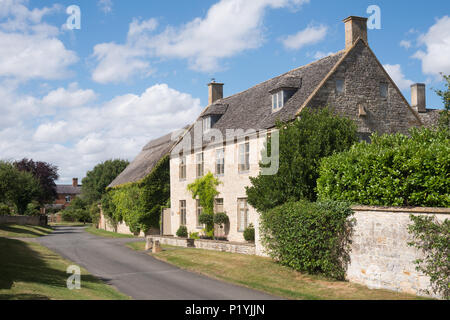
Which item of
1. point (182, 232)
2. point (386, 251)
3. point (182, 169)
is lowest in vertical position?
point (182, 232)

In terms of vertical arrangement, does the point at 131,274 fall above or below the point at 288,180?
below

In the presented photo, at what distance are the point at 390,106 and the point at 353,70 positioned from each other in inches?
126

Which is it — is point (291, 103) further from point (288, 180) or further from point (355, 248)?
point (355, 248)

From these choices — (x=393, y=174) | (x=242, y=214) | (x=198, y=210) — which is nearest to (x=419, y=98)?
(x=242, y=214)

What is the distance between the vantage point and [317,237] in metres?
15.3

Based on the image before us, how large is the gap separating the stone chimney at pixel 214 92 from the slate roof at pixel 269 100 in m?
4.04

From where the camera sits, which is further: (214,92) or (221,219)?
(214,92)

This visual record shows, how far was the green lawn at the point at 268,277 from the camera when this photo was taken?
1315 cm

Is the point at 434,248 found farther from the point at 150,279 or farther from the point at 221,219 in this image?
the point at 221,219

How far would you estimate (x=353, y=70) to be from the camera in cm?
2461

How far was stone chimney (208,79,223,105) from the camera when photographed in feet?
123

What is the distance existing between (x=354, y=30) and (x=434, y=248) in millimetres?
16322
